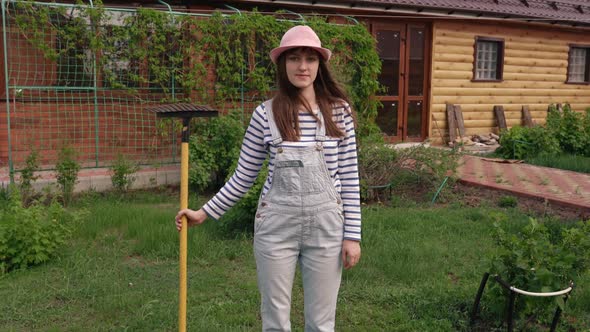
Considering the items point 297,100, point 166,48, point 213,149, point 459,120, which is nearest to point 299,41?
point 297,100

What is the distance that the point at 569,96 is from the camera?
16141 millimetres

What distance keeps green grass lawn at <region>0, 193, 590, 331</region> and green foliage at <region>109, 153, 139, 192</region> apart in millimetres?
1239

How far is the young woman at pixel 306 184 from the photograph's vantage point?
2648 mm

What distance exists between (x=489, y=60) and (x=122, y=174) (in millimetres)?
10075

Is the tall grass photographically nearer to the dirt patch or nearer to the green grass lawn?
the dirt patch

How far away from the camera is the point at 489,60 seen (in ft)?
47.1

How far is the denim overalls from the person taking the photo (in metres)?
2.64

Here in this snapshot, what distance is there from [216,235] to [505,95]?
1090cm

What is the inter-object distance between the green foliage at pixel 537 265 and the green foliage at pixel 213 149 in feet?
14.6

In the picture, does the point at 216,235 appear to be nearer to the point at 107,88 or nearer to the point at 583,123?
the point at 107,88

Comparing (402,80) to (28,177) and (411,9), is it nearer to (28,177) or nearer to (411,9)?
(411,9)

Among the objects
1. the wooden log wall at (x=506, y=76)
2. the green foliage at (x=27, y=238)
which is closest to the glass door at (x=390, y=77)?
the wooden log wall at (x=506, y=76)

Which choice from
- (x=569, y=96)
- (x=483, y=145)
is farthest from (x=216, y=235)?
(x=569, y=96)

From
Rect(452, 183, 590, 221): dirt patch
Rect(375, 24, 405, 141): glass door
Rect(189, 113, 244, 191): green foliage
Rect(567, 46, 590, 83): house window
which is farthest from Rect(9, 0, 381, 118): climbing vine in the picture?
Rect(567, 46, 590, 83): house window
